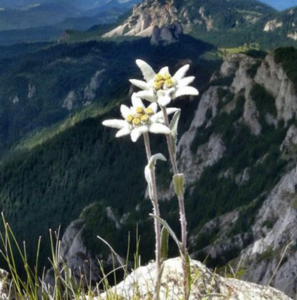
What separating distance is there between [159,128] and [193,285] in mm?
3696

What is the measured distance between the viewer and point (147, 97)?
23.6 feet

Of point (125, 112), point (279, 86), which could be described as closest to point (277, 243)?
point (279, 86)

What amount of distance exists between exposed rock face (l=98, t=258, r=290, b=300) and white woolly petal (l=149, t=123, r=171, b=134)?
9.70 feet

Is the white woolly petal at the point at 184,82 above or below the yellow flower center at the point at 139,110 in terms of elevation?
above

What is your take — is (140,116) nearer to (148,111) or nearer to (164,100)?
(148,111)

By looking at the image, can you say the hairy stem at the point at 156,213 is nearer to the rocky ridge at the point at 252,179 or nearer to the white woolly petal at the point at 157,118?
the white woolly petal at the point at 157,118

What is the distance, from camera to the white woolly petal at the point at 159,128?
6822mm

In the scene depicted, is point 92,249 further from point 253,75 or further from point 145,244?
point 253,75

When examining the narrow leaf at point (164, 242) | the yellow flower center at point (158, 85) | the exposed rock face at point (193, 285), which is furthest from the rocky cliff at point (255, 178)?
the yellow flower center at point (158, 85)

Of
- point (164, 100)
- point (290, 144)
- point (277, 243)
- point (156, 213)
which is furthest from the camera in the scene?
point (290, 144)

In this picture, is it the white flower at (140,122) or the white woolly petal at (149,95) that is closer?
the white flower at (140,122)

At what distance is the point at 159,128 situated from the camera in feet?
22.7

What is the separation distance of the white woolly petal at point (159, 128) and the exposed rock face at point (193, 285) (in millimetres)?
2956

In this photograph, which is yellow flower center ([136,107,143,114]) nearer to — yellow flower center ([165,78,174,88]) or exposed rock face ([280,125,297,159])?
yellow flower center ([165,78,174,88])
